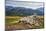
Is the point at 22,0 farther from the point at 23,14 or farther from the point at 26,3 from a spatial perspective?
the point at 23,14

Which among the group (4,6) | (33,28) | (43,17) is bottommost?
(33,28)

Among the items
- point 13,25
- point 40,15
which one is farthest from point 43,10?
point 13,25

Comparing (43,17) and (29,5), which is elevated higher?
(29,5)

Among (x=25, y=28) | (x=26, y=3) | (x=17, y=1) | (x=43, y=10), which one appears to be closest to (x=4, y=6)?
(x=17, y=1)

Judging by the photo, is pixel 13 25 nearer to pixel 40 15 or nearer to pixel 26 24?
pixel 26 24

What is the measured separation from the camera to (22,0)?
1.21 m

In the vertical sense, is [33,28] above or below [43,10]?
below

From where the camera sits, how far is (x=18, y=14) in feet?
3.94

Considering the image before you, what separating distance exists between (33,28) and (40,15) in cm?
20

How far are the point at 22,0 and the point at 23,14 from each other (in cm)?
19

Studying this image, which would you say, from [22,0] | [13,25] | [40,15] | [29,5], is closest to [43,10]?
[40,15]

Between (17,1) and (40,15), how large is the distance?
0.37m

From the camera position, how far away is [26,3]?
1.21 m

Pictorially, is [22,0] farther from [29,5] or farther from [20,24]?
[20,24]
